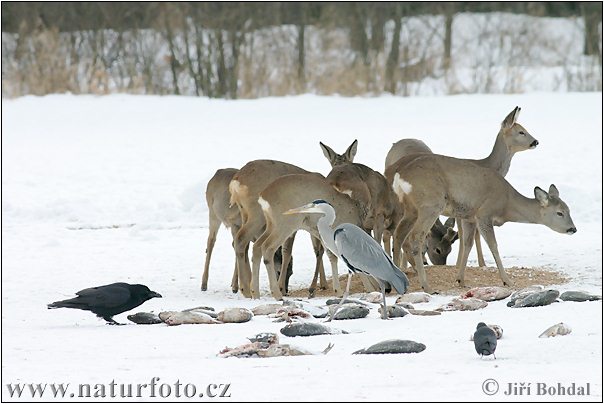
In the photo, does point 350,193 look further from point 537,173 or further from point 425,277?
point 537,173

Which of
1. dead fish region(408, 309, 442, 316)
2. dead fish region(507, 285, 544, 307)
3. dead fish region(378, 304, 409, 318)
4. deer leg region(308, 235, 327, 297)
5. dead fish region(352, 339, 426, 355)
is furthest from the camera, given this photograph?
deer leg region(308, 235, 327, 297)

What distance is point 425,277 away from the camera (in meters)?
14.0

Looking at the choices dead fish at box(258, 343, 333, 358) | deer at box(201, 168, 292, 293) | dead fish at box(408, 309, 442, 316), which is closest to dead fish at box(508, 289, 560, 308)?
dead fish at box(408, 309, 442, 316)

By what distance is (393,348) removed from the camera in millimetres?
9406

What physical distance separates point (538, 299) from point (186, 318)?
332cm

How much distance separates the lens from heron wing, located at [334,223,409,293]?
1155 cm

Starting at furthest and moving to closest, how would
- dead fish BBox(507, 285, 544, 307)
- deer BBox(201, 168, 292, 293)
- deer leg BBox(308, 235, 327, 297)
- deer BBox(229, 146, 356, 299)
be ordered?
deer BBox(201, 168, 292, 293), deer leg BBox(308, 235, 327, 297), deer BBox(229, 146, 356, 299), dead fish BBox(507, 285, 544, 307)

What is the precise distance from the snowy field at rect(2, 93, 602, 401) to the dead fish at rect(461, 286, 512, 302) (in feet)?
1.04

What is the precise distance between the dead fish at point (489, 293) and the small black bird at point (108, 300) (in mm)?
3351

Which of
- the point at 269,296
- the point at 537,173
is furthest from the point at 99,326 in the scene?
the point at 537,173

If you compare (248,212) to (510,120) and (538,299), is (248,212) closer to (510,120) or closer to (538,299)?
(538,299)

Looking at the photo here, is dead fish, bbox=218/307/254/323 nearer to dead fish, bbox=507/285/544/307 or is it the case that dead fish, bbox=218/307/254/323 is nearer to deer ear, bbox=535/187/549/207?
dead fish, bbox=507/285/544/307

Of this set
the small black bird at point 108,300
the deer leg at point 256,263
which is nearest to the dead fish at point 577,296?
the deer leg at point 256,263

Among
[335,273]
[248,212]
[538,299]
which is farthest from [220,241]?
[538,299]
